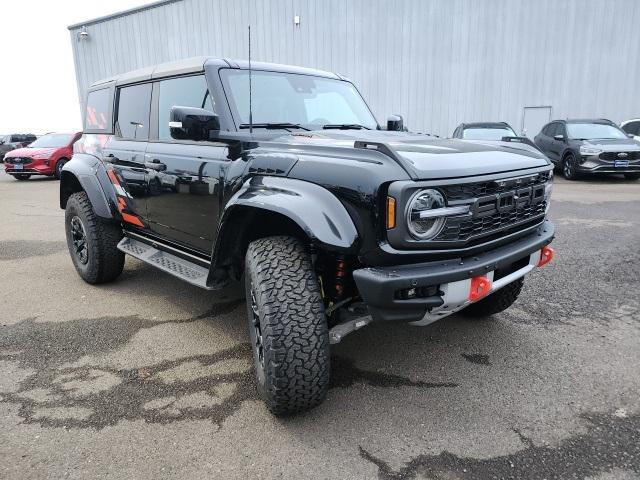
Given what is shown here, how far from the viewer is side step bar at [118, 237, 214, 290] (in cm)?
315

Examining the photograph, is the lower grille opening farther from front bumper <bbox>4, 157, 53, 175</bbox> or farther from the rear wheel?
front bumper <bbox>4, 157, 53, 175</bbox>

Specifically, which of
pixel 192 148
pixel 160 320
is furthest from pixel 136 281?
pixel 192 148

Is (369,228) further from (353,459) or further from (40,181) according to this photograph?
(40,181)

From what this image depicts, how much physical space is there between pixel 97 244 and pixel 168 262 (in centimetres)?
104

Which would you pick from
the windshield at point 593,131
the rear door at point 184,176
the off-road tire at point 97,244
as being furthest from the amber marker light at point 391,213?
the windshield at point 593,131

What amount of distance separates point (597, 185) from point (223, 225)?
11.1 meters

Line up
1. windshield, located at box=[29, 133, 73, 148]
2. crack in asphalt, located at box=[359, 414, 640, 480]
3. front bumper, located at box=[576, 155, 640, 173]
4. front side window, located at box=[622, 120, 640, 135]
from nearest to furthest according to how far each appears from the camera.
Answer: crack in asphalt, located at box=[359, 414, 640, 480] → front bumper, located at box=[576, 155, 640, 173] → front side window, located at box=[622, 120, 640, 135] → windshield, located at box=[29, 133, 73, 148]

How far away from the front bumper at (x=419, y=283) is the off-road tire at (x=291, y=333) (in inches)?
11.0

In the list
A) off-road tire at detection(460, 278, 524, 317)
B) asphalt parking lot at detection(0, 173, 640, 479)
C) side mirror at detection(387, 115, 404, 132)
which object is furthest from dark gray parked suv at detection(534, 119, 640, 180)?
off-road tire at detection(460, 278, 524, 317)

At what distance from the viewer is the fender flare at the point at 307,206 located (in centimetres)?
220

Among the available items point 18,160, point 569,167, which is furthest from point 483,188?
point 18,160

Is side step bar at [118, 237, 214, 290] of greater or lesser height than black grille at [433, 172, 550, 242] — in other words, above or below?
below

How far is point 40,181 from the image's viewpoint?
1522 centimetres

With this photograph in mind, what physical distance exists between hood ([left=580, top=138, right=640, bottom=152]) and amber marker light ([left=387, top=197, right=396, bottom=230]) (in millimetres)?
11223
